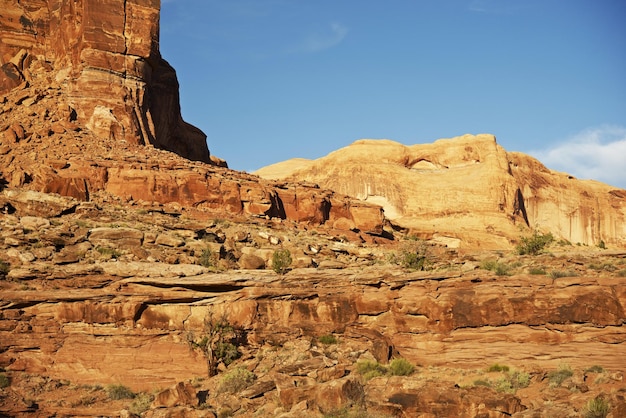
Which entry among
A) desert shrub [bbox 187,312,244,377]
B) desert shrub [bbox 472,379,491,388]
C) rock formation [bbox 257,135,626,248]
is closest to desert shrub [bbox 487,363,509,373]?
desert shrub [bbox 472,379,491,388]

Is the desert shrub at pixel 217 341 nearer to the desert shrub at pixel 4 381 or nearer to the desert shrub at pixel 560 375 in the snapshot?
the desert shrub at pixel 4 381

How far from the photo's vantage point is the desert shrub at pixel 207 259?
38347mm

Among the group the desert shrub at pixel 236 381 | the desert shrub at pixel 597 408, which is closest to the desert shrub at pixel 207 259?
the desert shrub at pixel 236 381

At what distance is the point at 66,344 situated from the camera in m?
32.2

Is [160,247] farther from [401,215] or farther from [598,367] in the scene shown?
[401,215]

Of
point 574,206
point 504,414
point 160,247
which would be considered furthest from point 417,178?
point 504,414

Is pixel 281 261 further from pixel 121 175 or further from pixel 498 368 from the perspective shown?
pixel 121 175

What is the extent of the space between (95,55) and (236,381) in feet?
101

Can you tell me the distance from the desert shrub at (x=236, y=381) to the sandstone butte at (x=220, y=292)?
0.21 feet

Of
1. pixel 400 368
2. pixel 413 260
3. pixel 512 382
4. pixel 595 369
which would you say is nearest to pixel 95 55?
pixel 413 260

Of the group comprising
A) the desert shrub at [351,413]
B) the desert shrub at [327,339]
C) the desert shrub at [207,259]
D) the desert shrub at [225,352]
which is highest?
the desert shrub at [207,259]

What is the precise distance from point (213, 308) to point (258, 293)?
1767 mm

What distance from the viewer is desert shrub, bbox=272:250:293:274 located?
122 ft

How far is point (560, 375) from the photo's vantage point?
27.8 metres
